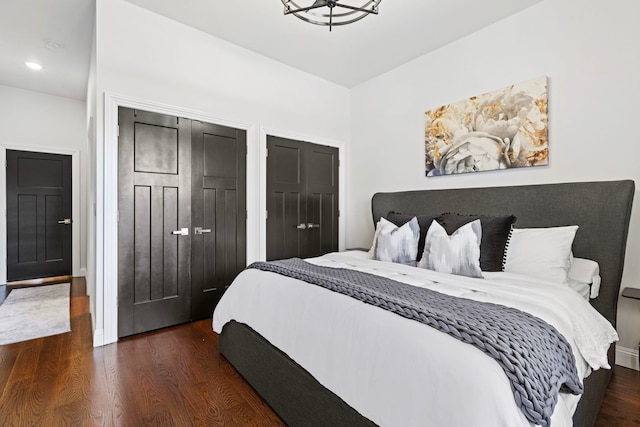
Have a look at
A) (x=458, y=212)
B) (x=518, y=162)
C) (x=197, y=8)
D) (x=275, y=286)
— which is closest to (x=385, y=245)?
(x=458, y=212)

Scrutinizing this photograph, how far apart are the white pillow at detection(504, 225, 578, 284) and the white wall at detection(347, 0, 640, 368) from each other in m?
0.57

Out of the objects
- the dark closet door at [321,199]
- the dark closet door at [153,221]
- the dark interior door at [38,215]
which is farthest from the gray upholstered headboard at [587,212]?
the dark interior door at [38,215]

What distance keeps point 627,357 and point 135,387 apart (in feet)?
11.2

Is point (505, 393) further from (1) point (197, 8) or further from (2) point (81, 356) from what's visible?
(1) point (197, 8)

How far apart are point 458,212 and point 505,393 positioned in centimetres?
229

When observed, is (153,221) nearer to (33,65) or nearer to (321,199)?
(321,199)

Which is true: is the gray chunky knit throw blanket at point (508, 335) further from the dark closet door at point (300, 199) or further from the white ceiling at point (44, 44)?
the white ceiling at point (44, 44)

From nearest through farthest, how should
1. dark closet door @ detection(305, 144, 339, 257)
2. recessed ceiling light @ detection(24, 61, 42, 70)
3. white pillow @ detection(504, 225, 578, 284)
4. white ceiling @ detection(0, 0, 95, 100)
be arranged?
1. white pillow @ detection(504, 225, 578, 284)
2. white ceiling @ detection(0, 0, 95, 100)
3. recessed ceiling light @ detection(24, 61, 42, 70)
4. dark closet door @ detection(305, 144, 339, 257)

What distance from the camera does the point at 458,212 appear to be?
296cm

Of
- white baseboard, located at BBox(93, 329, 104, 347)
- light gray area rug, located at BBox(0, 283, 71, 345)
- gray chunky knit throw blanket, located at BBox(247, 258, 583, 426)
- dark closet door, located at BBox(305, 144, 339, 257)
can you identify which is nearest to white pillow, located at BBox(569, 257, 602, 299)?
gray chunky knit throw blanket, located at BBox(247, 258, 583, 426)

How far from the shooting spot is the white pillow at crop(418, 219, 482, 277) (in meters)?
2.06

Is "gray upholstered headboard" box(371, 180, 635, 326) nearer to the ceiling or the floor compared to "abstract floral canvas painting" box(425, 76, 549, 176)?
nearer to the floor

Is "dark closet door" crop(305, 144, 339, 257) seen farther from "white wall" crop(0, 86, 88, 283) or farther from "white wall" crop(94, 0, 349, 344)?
"white wall" crop(0, 86, 88, 283)

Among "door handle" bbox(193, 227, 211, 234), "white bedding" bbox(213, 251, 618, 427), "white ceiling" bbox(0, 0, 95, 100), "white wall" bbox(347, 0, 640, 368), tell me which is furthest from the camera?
"door handle" bbox(193, 227, 211, 234)
